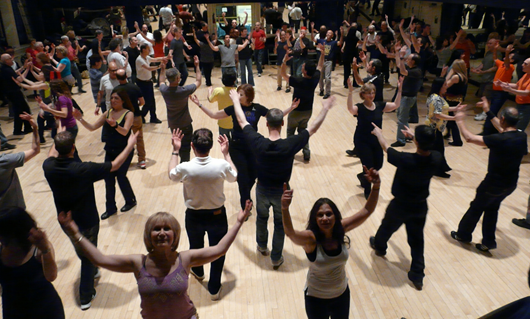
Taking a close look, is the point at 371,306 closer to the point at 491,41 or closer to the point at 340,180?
the point at 340,180

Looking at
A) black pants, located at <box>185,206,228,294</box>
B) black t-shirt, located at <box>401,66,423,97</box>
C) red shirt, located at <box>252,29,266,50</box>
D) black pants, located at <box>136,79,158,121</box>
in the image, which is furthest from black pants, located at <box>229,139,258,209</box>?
red shirt, located at <box>252,29,266,50</box>

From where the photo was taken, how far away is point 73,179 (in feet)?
11.8

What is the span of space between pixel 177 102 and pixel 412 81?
3866mm

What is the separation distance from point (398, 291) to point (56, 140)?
3310 mm

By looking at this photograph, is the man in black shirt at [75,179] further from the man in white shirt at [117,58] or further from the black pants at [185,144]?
the man in white shirt at [117,58]

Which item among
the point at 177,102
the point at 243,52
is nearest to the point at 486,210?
the point at 177,102

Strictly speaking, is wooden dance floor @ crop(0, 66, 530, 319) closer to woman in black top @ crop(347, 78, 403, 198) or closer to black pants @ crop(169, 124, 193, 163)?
black pants @ crop(169, 124, 193, 163)

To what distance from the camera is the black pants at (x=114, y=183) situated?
520cm

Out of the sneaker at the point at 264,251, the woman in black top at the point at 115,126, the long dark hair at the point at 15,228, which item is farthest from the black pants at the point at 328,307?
the woman in black top at the point at 115,126

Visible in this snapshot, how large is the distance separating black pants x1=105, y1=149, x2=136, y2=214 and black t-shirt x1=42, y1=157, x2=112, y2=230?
4.57 ft

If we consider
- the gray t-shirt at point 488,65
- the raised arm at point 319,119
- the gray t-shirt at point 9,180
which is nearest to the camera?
the gray t-shirt at point 9,180

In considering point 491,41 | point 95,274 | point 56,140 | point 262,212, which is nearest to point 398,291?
point 262,212

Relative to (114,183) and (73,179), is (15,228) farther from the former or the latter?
(114,183)

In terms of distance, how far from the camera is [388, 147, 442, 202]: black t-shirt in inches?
149
